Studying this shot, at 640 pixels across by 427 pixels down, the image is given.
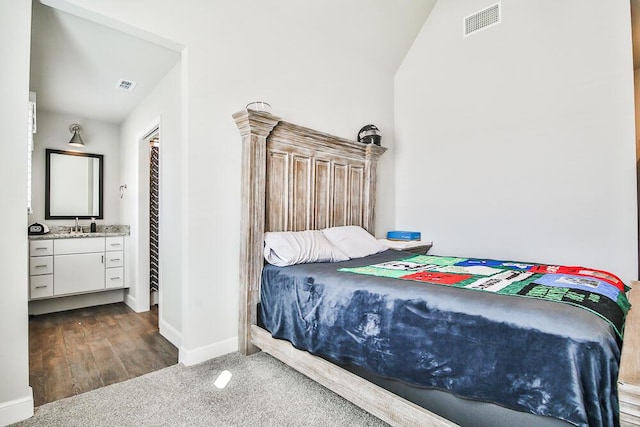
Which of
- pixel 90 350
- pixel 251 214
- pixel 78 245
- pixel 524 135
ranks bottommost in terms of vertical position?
pixel 90 350

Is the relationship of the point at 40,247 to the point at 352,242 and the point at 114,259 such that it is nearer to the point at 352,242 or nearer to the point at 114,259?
the point at 114,259

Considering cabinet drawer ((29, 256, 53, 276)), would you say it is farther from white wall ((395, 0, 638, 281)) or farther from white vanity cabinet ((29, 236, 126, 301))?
white wall ((395, 0, 638, 281))

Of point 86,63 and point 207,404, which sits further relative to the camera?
point 86,63

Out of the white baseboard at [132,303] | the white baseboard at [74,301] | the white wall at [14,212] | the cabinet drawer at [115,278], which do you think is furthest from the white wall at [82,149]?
the white wall at [14,212]

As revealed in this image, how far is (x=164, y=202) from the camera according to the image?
9.91 ft

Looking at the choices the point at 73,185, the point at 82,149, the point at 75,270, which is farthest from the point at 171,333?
the point at 82,149

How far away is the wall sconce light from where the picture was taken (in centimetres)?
393

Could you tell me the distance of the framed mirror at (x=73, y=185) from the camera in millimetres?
4051

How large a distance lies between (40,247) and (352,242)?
11.0ft

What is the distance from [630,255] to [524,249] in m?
0.72

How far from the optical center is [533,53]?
3035mm

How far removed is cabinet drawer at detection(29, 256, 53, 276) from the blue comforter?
3203 millimetres

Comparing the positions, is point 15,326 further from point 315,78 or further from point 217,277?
point 315,78

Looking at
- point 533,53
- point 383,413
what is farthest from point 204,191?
point 533,53
